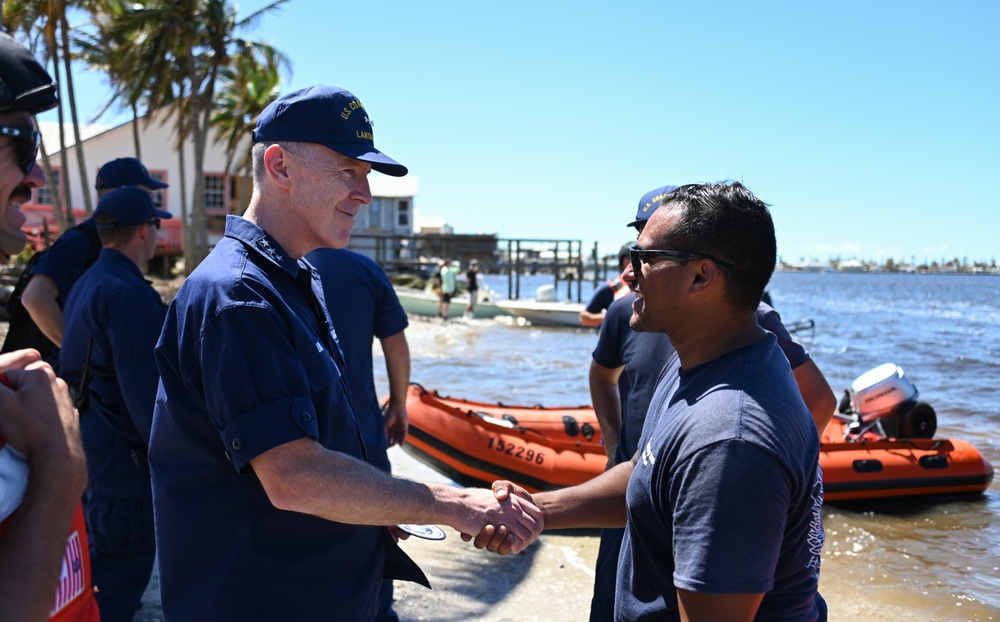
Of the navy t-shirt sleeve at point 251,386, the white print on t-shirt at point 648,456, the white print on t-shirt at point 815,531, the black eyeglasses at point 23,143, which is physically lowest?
the white print on t-shirt at point 815,531

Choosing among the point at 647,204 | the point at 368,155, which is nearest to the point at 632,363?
the point at 647,204

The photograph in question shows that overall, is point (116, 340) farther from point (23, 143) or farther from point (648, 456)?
point (648, 456)

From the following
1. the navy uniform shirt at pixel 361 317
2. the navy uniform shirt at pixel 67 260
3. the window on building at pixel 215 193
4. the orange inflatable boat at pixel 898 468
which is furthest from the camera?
the window on building at pixel 215 193

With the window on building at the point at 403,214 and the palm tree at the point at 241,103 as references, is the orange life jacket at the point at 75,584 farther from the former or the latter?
the window on building at the point at 403,214

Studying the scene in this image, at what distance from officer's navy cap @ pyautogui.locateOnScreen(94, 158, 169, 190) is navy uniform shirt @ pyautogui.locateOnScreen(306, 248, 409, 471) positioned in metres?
1.18

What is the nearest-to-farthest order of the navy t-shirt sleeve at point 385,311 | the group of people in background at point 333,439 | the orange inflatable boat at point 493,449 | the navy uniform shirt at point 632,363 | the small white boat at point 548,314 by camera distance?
1. the group of people in background at point 333,439
2. the navy uniform shirt at point 632,363
3. the navy t-shirt sleeve at point 385,311
4. the orange inflatable boat at point 493,449
5. the small white boat at point 548,314

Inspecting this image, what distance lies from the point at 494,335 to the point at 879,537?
1739 cm

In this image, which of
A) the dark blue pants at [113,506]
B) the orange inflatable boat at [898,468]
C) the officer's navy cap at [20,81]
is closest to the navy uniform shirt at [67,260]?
the dark blue pants at [113,506]

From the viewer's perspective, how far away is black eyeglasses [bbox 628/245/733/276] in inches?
74.0

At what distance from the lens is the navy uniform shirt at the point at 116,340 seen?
127 inches

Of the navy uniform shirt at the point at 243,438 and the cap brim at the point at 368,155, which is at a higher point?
the cap brim at the point at 368,155

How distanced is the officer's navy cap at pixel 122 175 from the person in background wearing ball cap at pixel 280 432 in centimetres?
271

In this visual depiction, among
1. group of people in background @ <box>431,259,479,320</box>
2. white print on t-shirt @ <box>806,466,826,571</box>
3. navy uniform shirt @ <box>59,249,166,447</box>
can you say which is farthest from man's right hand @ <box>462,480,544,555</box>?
group of people in background @ <box>431,259,479,320</box>

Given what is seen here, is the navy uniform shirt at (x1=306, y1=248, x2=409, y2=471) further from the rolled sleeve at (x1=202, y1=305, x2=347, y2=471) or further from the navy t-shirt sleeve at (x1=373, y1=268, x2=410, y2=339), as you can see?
the rolled sleeve at (x1=202, y1=305, x2=347, y2=471)
